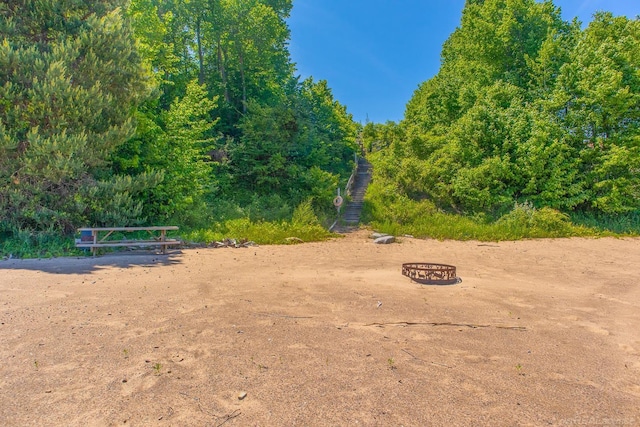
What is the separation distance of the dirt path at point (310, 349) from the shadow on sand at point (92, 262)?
0.65 feet

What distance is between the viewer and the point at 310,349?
13.4 feet

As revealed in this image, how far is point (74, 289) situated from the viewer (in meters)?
6.44

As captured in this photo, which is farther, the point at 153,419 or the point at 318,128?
the point at 318,128

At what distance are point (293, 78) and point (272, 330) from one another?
86.1 ft

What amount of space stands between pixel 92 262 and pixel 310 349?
7.75 m

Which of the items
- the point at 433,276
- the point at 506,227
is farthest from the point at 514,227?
the point at 433,276

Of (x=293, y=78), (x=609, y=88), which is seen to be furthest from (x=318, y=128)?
(x=609, y=88)

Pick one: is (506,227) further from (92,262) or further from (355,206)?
(92,262)

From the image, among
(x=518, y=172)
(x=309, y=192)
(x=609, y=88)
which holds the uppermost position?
(x=609, y=88)

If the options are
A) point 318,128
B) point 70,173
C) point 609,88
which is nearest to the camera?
point 70,173

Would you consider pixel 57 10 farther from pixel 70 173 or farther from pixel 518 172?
pixel 518 172

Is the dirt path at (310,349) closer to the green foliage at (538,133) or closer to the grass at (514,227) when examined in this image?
the grass at (514,227)

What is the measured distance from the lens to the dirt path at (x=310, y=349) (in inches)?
114

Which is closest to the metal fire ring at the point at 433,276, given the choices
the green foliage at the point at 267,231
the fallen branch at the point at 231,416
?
the fallen branch at the point at 231,416
